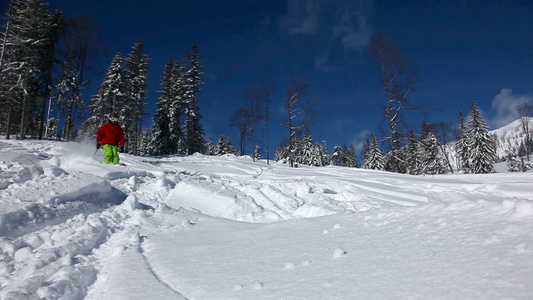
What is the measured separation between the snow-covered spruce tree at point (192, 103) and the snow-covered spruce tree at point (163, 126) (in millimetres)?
1818

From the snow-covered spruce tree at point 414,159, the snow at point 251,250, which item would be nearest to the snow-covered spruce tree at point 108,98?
the snow at point 251,250

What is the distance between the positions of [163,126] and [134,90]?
492 cm

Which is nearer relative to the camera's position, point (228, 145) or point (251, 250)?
point (251, 250)

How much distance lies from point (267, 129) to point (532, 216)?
70.2ft

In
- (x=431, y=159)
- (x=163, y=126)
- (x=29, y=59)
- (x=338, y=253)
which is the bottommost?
(x=338, y=253)

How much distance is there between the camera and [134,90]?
2645 centimetres

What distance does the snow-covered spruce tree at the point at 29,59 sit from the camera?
17750mm

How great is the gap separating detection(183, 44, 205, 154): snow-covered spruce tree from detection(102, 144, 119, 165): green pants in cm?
1967

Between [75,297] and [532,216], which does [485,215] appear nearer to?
[532,216]

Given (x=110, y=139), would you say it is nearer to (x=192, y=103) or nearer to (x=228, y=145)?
(x=192, y=103)

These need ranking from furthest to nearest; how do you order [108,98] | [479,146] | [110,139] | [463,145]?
[463,145] → [479,146] → [108,98] → [110,139]

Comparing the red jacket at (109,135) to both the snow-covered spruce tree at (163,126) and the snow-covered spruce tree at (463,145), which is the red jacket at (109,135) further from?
the snow-covered spruce tree at (463,145)

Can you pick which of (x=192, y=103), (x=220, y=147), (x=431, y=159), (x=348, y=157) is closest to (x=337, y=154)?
(x=348, y=157)

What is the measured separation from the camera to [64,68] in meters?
20.8
